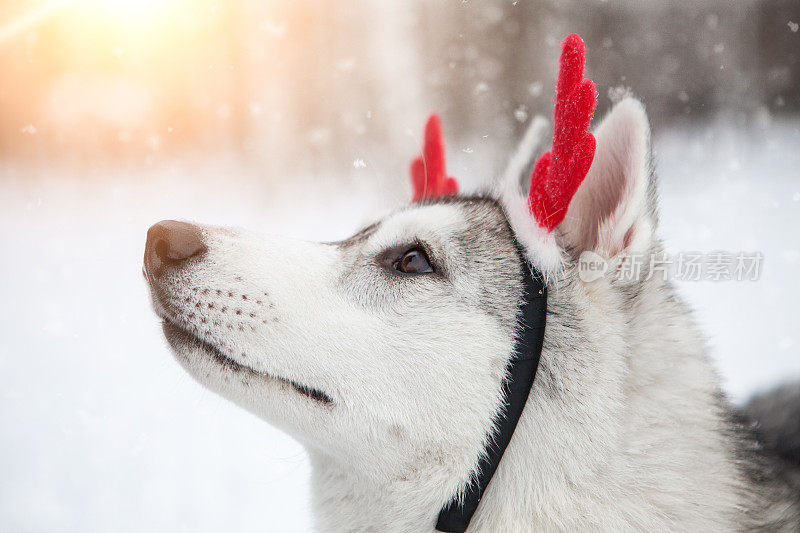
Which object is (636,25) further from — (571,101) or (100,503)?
(100,503)

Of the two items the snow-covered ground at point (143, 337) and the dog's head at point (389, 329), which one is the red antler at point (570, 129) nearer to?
the dog's head at point (389, 329)

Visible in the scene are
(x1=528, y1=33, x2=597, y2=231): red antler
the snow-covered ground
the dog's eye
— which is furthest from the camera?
the snow-covered ground

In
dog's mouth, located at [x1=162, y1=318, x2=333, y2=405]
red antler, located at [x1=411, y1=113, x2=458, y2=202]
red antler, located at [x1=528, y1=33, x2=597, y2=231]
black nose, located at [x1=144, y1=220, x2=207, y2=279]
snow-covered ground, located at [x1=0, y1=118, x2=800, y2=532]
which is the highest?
red antler, located at [x1=528, y1=33, x2=597, y2=231]

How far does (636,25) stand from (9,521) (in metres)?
2.24

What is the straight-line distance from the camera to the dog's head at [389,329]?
85 cm

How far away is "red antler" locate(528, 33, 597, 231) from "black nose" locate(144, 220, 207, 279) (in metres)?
0.51

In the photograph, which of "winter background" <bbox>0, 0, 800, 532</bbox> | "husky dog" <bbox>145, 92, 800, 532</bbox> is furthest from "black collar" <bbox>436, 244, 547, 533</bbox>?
"winter background" <bbox>0, 0, 800, 532</bbox>

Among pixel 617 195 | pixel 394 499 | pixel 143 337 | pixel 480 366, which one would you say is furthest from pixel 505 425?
pixel 143 337

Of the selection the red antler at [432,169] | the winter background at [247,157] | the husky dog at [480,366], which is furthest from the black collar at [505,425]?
the winter background at [247,157]

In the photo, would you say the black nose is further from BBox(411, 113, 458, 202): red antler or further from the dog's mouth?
BBox(411, 113, 458, 202): red antler

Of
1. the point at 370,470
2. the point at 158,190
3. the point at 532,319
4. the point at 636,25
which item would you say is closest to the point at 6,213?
the point at 158,190

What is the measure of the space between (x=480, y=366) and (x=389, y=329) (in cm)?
14

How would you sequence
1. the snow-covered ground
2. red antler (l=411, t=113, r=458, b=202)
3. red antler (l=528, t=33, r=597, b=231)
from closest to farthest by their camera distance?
red antler (l=528, t=33, r=597, b=231)
red antler (l=411, t=113, r=458, b=202)
the snow-covered ground

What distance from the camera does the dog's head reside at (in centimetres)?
85
